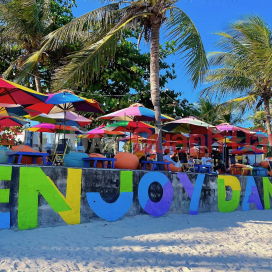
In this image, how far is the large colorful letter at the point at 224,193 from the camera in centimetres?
850

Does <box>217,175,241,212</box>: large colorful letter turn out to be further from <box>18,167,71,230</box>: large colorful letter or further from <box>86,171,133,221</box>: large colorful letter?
<box>18,167,71,230</box>: large colorful letter

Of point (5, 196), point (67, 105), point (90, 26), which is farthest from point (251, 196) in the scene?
point (5, 196)

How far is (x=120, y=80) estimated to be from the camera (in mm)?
13703

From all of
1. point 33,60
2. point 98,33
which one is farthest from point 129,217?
point 33,60

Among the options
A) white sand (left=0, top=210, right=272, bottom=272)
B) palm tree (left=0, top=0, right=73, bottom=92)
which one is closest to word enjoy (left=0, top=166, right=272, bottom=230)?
white sand (left=0, top=210, right=272, bottom=272)

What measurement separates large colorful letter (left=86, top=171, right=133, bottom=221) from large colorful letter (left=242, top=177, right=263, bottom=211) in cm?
446

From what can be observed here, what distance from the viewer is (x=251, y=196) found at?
31.1 ft

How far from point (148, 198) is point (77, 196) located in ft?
5.97

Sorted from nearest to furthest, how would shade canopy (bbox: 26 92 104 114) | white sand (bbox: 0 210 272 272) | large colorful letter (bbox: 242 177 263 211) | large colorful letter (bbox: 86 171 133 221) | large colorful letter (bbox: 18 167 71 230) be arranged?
white sand (bbox: 0 210 272 272)
large colorful letter (bbox: 18 167 71 230)
large colorful letter (bbox: 86 171 133 221)
shade canopy (bbox: 26 92 104 114)
large colorful letter (bbox: 242 177 263 211)

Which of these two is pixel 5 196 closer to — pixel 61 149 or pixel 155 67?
pixel 61 149

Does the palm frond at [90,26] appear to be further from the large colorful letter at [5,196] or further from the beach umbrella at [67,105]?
the large colorful letter at [5,196]

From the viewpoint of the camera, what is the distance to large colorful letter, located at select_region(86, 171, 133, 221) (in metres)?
6.00

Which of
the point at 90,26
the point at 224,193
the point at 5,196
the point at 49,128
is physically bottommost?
the point at 224,193

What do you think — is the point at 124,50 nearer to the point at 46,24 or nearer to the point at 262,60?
the point at 46,24
